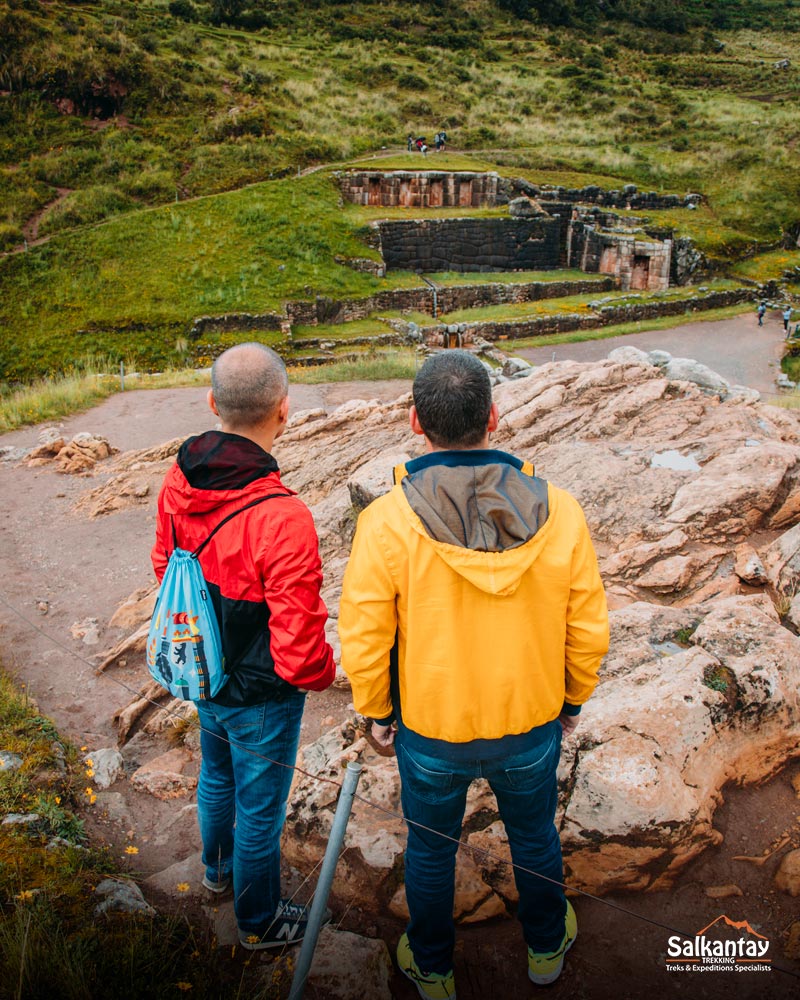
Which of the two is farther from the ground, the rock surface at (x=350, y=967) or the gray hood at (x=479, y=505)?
the gray hood at (x=479, y=505)

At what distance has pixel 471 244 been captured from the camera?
88.1ft

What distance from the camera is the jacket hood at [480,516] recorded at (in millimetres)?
1997

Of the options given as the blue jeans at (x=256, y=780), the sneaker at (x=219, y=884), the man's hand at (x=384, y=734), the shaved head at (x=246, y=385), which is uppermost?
the shaved head at (x=246, y=385)

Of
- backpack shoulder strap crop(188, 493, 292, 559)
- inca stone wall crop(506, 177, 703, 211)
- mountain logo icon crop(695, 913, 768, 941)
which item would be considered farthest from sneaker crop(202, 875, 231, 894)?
inca stone wall crop(506, 177, 703, 211)

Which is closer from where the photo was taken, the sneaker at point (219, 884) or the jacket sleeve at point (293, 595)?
the jacket sleeve at point (293, 595)

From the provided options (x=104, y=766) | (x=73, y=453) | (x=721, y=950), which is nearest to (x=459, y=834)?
(x=721, y=950)

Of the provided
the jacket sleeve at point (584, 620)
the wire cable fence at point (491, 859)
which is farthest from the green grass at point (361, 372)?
the jacket sleeve at point (584, 620)

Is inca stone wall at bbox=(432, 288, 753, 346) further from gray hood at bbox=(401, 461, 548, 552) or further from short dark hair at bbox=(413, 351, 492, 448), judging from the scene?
gray hood at bbox=(401, 461, 548, 552)

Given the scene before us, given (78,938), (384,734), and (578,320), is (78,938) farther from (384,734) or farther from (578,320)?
(578,320)

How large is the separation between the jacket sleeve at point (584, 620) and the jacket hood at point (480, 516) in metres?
0.20

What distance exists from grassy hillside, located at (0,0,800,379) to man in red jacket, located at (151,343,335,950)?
57.2 ft

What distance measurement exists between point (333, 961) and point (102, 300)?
20706 mm

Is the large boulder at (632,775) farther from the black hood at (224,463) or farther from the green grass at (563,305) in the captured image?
the green grass at (563,305)

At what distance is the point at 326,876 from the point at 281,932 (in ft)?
2.61
